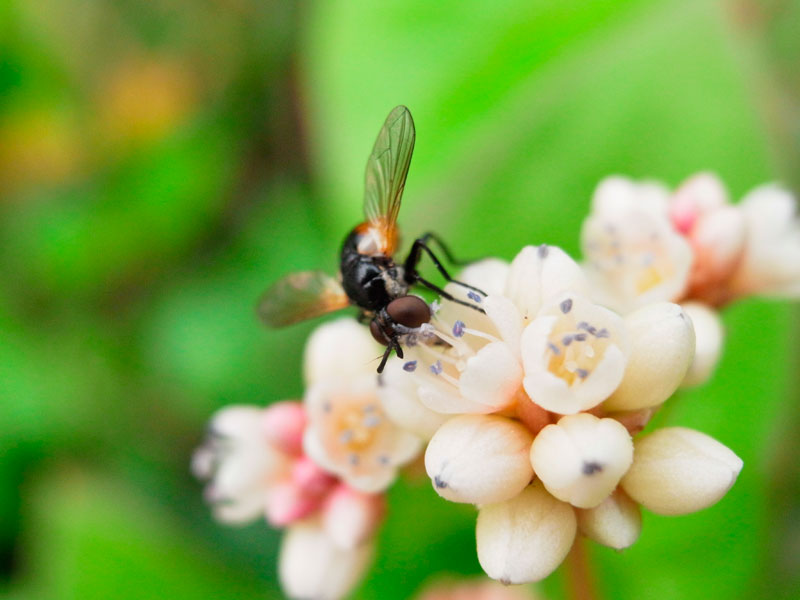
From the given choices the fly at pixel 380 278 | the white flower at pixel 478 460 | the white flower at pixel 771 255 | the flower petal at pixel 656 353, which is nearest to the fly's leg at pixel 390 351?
the fly at pixel 380 278

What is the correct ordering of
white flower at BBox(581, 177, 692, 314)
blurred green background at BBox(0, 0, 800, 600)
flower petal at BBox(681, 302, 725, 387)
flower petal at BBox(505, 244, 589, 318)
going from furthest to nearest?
blurred green background at BBox(0, 0, 800, 600), white flower at BBox(581, 177, 692, 314), flower petal at BBox(681, 302, 725, 387), flower petal at BBox(505, 244, 589, 318)

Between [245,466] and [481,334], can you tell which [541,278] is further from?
[245,466]

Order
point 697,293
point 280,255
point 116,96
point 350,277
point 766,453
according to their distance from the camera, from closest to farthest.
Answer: point 350,277
point 697,293
point 766,453
point 280,255
point 116,96

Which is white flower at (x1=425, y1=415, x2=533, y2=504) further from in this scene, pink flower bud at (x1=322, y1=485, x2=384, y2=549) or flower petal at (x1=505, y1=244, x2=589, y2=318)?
pink flower bud at (x1=322, y1=485, x2=384, y2=549)

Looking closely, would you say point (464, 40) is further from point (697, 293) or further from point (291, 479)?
point (291, 479)

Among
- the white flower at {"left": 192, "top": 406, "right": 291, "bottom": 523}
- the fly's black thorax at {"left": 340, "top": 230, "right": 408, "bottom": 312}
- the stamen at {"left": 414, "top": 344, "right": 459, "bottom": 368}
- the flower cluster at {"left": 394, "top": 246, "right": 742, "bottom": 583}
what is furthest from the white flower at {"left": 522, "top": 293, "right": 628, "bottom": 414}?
the white flower at {"left": 192, "top": 406, "right": 291, "bottom": 523}

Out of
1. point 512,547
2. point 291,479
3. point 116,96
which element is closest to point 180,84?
point 116,96
